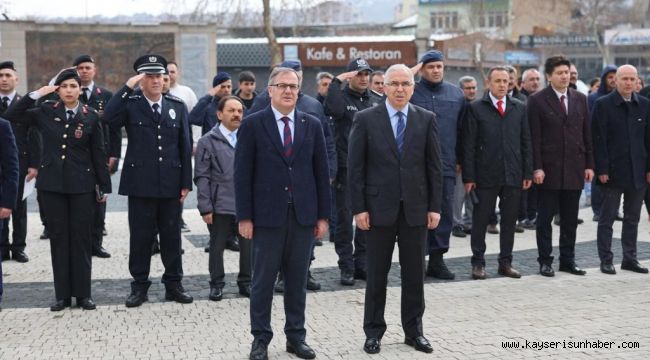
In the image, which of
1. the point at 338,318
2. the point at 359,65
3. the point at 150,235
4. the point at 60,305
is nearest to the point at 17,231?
the point at 60,305

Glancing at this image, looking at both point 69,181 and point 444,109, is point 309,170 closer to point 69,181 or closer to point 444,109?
point 69,181

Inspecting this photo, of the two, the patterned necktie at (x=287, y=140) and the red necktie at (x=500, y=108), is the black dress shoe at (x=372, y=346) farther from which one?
the red necktie at (x=500, y=108)

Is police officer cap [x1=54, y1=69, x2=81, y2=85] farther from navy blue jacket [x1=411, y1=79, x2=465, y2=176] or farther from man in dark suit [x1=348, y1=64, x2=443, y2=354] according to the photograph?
navy blue jacket [x1=411, y1=79, x2=465, y2=176]

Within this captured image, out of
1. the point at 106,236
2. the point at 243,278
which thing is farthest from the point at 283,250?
the point at 106,236

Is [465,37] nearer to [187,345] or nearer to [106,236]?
[106,236]

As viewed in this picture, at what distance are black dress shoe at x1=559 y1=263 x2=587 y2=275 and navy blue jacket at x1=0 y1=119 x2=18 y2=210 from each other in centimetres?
581

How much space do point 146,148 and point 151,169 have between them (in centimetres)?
21

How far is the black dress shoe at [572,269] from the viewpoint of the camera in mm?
9273

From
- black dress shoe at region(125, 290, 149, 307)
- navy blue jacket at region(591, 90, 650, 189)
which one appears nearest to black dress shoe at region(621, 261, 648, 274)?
navy blue jacket at region(591, 90, 650, 189)

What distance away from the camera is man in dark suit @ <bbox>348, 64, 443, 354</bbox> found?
6406mm

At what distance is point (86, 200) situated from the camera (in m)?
7.88

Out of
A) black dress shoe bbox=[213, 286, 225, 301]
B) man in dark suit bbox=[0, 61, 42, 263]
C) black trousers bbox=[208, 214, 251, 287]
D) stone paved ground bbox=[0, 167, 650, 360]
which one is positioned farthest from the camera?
man in dark suit bbox=[0, 61, 42, 263]

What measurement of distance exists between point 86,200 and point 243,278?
5.59ft

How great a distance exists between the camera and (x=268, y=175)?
20.5ft
